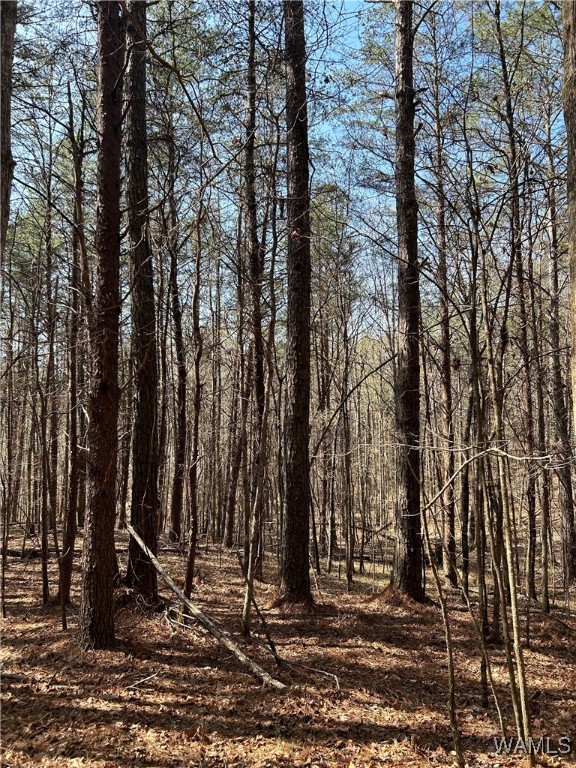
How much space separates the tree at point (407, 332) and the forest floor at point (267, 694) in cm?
87

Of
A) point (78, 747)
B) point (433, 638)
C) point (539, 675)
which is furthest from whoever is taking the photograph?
point (433, 638)

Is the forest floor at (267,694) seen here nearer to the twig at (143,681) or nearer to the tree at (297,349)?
the twig at (143,681)

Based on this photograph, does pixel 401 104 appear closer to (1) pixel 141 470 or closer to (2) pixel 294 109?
(2) pixel 294 109

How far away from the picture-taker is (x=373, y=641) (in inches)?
227

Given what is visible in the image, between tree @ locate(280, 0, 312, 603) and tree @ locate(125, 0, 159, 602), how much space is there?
1760 millimetres

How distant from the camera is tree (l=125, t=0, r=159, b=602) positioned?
6266 millimetres

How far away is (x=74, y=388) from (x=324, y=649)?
13.5 feet

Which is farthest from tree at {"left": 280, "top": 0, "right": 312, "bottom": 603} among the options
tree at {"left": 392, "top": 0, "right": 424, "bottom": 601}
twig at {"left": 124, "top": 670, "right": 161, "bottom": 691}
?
twig at {"left": 124, "top": 670, "right": 161, "bottom": 691}

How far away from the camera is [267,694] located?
4.27 metres

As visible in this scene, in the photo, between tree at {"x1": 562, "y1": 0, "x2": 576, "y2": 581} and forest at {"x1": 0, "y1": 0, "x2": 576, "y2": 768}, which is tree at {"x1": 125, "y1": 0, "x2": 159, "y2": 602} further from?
tree at {"x1": 562, "y1": 0, "x2": 576, "y2": 581}

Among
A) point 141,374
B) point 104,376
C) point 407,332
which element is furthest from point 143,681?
point 407,332

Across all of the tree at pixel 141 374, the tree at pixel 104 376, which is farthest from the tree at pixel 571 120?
the tree at pixel 141 374

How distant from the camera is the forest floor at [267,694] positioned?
3.43 metres

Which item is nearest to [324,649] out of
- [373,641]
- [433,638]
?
[373,641]
